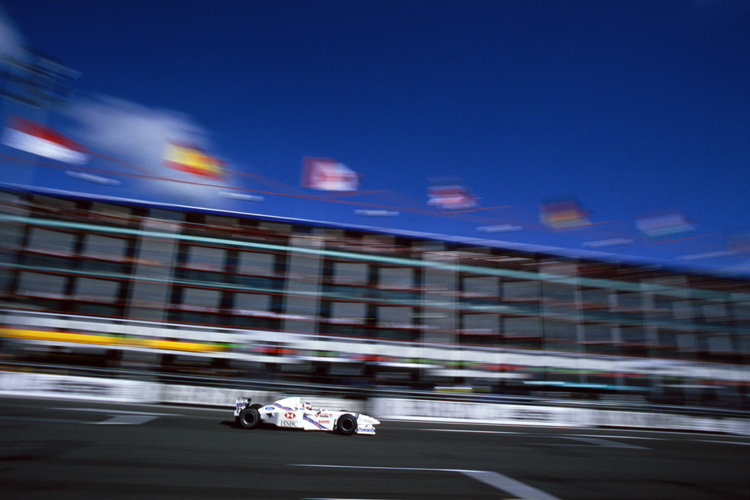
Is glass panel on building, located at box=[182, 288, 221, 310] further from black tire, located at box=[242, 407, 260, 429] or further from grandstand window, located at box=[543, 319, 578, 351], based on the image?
grandstand window, located at box=[543, 319, 578, 351]

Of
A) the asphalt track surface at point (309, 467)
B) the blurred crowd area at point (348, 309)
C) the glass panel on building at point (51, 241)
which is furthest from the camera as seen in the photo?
the glass panel on building at point (51, 241)

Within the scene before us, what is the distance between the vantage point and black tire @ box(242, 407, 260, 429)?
432 inches

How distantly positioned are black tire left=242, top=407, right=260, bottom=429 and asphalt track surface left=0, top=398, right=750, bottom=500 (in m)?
0.29

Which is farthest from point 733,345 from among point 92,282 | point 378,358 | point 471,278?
point 92,282

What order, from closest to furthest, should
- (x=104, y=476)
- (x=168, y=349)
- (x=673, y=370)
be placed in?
(x=104, y=476) < (x=168, y=349) < (x=673, y=370)

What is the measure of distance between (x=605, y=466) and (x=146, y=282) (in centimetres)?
4074

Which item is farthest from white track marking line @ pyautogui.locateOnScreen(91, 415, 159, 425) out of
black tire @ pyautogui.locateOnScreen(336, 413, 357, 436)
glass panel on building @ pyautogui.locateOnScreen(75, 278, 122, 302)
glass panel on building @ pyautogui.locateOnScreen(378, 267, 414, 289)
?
glass panel on building @ pyautogui.locateOnScreen(378, 267, 414, 289)

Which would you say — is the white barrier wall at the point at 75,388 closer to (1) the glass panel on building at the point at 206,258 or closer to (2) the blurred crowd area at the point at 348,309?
(2) the blurred crowd area at the point at 348,309

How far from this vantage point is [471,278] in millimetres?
48250

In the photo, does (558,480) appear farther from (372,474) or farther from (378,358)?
(378,358)

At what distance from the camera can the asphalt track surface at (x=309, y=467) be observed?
5035 millimetres

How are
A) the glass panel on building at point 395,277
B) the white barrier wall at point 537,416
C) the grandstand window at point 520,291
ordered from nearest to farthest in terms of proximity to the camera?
the white barrier wall at point 537,416 < the glass panel on building at point 395,277 < the grandstand window at point 520,291

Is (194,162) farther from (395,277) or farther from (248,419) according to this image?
(395,277)

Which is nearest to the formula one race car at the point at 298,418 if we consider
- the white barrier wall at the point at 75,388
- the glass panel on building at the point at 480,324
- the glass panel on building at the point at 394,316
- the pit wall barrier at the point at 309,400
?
the pit wall barrier at the point at 309,400
